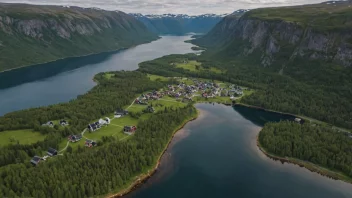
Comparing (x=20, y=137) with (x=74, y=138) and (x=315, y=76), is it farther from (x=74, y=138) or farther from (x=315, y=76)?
(x=315, y=76)

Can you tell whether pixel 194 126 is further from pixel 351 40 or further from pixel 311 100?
pixel 351 40

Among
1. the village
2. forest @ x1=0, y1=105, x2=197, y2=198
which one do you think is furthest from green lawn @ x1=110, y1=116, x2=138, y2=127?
forest @ x1=0, y1=105, x2=197, y2=198

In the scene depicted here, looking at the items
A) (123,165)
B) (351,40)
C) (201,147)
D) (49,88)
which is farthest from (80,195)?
(351,40)

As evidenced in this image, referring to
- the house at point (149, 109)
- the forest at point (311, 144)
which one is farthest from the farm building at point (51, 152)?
the forest at point (311, 144)

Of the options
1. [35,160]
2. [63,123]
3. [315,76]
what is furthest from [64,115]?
[315,76]

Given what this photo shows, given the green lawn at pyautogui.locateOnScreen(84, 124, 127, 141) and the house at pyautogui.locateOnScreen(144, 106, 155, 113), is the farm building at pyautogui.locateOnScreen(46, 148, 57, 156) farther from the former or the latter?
the house at pyautogui.locateOnScreen(144, 106, 155, 113)

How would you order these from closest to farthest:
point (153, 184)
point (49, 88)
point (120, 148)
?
point (153, 184)
point (120, 148)
point (49, 88)

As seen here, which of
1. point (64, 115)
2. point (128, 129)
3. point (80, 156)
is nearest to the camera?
point (80, 156)
